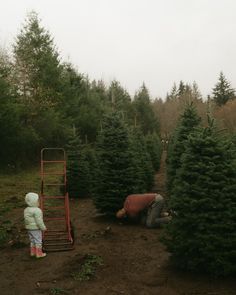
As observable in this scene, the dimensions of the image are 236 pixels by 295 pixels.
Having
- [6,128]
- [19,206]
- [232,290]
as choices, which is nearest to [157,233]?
Result: [232,290]

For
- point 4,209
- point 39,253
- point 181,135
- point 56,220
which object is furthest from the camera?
point 4,209

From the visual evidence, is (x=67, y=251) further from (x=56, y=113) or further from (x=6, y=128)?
(x=56, y=113)

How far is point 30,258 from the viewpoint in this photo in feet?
31.1

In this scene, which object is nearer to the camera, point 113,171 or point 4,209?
point 113,171

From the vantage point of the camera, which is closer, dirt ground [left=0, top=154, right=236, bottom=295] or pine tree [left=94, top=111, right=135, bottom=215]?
dirt ground [left=0, top=154, right=236, bottom=295]

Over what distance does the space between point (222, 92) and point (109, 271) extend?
55.4 metres

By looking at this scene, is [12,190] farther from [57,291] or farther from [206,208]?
[206,208]

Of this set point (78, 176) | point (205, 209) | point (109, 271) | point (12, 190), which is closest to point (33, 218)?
point (109, 271)

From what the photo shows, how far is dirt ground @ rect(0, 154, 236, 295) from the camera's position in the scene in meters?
7.17

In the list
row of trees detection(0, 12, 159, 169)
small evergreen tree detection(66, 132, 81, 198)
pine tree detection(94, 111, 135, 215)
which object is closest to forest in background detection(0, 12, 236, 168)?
row of trees detection(0, 12, 159, 169)

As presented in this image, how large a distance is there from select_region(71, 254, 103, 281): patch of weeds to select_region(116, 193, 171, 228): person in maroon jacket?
313 cm

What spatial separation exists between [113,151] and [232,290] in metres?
7.40

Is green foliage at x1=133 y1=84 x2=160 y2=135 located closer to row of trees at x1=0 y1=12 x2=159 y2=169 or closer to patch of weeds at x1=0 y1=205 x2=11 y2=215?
row of trees at x1=0 y1=12 x2=159 y2=169

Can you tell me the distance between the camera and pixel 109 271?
26.8 ft
